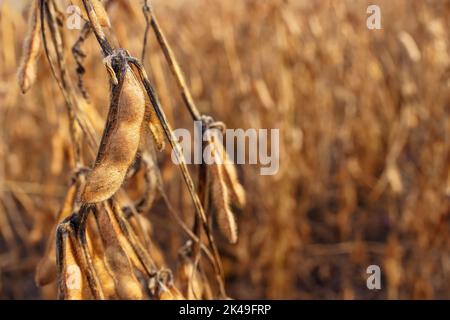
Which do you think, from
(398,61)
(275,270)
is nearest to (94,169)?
(275,270)

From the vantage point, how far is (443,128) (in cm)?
166

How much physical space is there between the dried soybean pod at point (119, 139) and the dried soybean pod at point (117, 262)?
0.35ft

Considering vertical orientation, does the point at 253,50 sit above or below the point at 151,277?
above

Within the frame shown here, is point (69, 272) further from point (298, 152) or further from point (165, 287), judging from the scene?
point (298, 152)

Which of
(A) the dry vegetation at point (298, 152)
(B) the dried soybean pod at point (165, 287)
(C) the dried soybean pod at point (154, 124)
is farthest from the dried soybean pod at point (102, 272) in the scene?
(A) the dry vegetation at point (298, 152)

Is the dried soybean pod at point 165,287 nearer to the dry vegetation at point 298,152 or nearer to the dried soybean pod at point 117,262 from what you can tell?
the dried soybean pod at point 117,262

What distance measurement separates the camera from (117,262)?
64 centimetres

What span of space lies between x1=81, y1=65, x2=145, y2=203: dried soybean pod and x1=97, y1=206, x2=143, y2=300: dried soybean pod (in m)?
0.11

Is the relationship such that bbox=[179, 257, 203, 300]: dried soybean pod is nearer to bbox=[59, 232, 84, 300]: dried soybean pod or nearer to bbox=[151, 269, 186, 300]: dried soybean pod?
bbox=[151, 269, 186, 300]: dried soybean pod

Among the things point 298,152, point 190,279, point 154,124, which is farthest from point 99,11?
point 298,152

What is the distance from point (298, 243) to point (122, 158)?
4.46 feet

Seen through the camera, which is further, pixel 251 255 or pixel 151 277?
pixel 251 255

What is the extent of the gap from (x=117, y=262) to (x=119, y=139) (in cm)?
16

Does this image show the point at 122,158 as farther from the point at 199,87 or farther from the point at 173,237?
the point at 199,87
